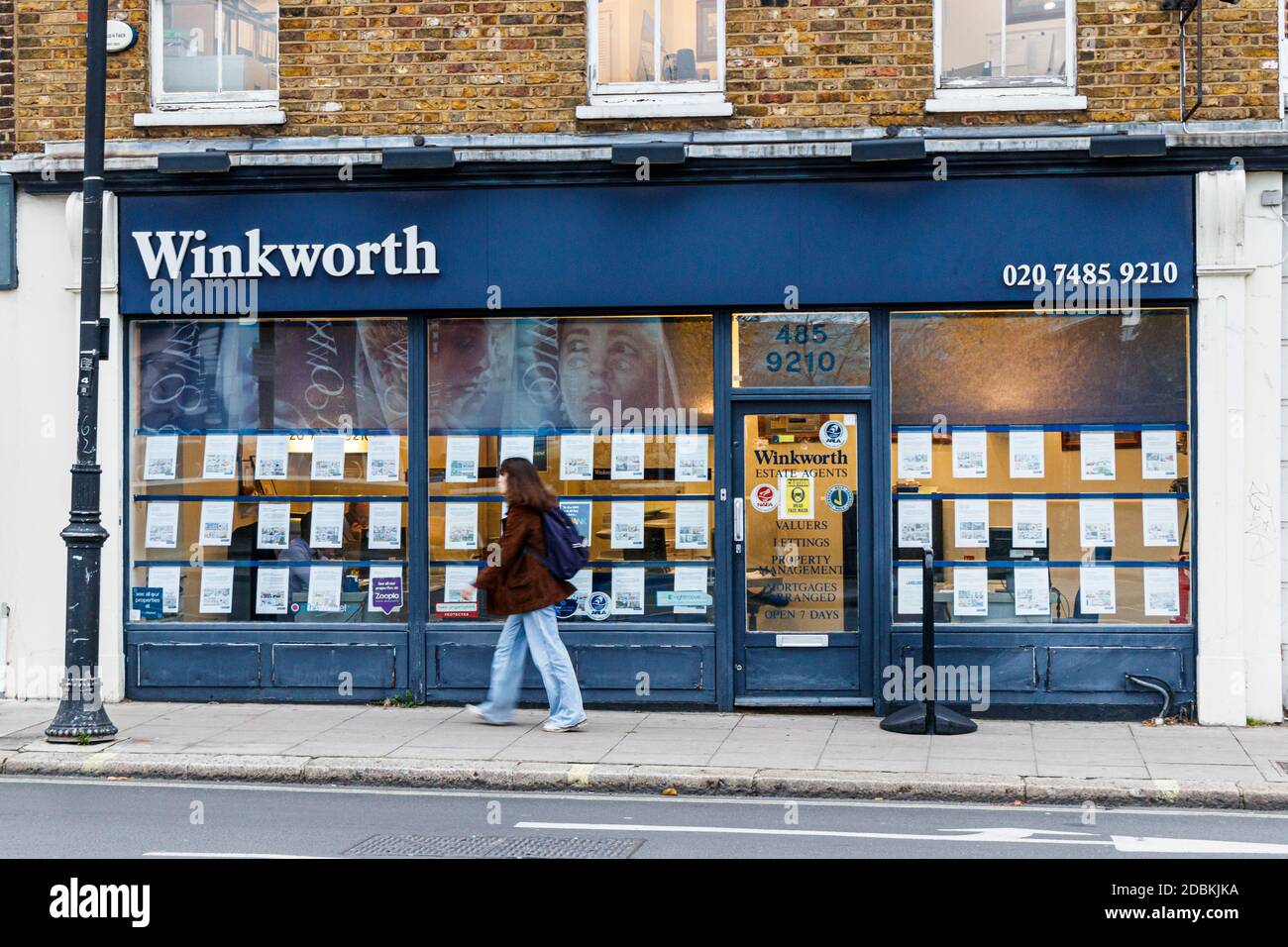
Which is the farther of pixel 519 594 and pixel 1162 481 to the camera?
pixel 1162 481

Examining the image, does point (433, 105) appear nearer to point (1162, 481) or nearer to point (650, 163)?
point (650, 163)

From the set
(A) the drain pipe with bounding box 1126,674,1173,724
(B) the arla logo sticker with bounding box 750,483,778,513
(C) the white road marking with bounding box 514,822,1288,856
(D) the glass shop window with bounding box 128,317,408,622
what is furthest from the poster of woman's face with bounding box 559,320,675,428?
(C) the white road marking with bounding box 514,822,1288,856

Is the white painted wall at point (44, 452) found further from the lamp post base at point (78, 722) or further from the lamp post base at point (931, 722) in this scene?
the lamp post base at point (931, 722)

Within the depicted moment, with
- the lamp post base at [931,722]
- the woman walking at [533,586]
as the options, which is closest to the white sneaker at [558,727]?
the woman walking at [533,586]

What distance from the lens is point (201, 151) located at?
11.6m

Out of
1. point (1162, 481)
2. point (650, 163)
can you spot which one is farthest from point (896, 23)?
point (1162, 481)

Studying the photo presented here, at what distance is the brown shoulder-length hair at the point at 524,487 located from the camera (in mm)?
10547

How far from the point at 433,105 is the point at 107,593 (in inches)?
179

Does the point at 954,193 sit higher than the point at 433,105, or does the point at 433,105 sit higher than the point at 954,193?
the point at 433,105

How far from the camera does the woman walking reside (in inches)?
416

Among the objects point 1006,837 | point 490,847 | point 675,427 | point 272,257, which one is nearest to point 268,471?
point 272,257

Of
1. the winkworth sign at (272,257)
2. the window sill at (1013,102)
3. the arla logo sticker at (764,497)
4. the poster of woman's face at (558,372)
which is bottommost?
the arla logo sticker at (764,497)

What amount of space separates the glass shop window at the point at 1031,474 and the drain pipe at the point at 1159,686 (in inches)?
17.0

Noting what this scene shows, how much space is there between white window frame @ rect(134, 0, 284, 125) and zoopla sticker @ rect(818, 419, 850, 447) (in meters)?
4.75
